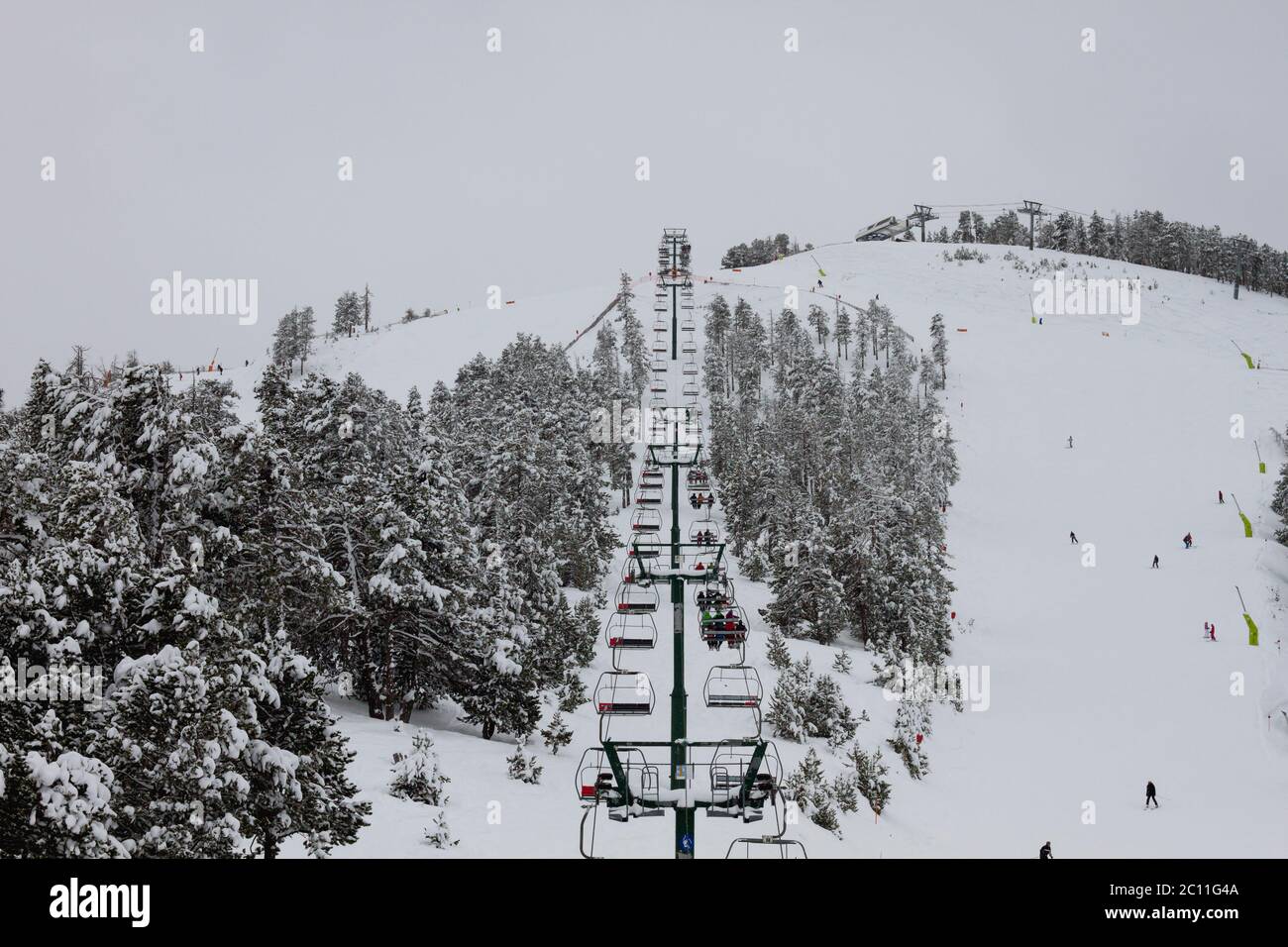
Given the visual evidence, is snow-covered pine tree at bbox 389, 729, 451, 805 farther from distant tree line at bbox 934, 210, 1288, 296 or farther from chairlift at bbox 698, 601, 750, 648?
distant tree line at bbox 934, 210, 1288, 296

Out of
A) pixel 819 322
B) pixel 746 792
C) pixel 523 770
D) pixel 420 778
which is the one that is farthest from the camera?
pixel 819 322

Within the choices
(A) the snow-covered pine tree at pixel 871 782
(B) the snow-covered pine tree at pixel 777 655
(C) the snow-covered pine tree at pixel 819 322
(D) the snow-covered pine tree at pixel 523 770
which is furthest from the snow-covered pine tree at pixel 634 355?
(D) the snow-covered pine tree at pixel 523 770

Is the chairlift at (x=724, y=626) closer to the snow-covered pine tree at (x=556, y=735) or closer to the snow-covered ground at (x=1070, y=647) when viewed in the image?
the snow-covered ground at (x=1070, y=647)

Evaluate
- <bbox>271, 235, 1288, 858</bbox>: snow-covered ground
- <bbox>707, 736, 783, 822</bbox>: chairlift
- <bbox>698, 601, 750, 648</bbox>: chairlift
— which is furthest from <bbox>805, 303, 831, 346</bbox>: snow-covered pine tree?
<bbox>707, 736, 783, 822</bbox>: chairlift

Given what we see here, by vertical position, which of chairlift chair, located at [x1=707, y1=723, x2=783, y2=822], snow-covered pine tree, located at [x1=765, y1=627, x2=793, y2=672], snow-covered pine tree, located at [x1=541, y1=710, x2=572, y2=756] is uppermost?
chairlift chair, located at [x1=707, y1=723, x2=783, y2=822]

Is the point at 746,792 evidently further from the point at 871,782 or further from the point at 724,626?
the point at 871,782

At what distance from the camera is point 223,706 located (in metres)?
13.6

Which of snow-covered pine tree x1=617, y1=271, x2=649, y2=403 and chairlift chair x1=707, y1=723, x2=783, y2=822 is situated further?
snow-covered pine tree x1=617, y1=271, x2=649, y2=403

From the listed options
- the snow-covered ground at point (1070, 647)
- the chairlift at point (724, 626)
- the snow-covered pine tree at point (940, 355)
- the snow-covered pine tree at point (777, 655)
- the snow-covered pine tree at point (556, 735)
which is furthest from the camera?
the snow-covered pine tree at point (940, 355)

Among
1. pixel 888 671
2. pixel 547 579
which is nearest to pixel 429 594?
pixel 547 579

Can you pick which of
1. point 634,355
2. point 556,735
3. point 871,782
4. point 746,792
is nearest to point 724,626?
point 746,792

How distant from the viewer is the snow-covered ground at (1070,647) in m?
25.2

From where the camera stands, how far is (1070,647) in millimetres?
49344

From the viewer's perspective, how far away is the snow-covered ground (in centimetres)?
2517
